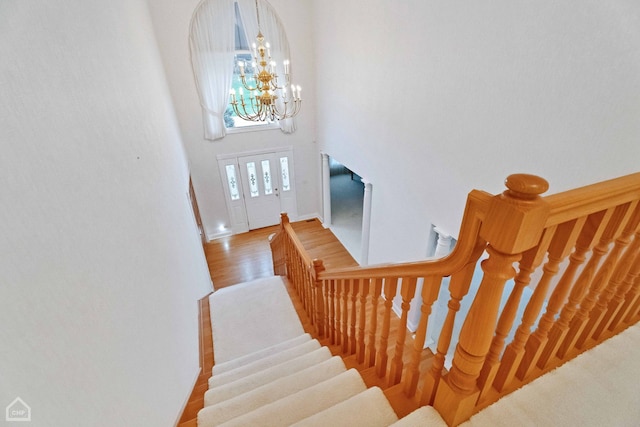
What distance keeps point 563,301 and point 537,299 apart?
14cm

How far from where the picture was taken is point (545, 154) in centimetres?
204

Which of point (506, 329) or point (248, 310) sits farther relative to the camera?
point (248, 310)

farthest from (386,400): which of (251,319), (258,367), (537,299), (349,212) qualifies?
(349,212)

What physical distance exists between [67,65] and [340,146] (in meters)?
4.29

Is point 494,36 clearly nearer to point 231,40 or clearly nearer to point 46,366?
point 46,366

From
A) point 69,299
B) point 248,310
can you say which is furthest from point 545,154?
point 248,310

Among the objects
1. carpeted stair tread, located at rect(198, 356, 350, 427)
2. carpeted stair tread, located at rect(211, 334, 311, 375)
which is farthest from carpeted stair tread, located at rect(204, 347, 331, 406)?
carpeted stair tread, located at rect(211, 334, 311, 375)

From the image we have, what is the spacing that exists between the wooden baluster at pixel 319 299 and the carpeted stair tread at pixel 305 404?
916 mm

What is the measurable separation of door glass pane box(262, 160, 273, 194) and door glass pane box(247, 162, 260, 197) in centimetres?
18

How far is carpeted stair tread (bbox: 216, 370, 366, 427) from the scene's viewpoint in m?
1.37

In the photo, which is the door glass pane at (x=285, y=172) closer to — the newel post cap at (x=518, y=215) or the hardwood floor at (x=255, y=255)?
the hardwood floor at (x=255, y=255)

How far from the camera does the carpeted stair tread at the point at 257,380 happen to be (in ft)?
6.24

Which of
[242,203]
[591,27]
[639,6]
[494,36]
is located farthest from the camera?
[242,203]

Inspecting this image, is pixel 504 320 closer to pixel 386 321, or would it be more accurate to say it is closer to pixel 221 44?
pixel 386 321
